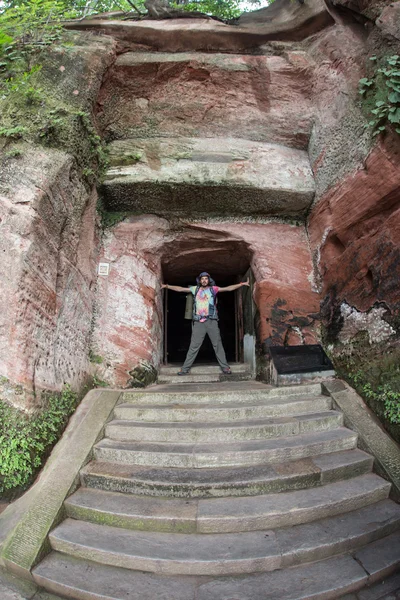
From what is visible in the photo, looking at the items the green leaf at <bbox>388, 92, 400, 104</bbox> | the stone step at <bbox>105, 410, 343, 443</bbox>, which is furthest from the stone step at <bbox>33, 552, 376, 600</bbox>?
the green leaf at <bbox>388, 92, 400, 104</bbox>

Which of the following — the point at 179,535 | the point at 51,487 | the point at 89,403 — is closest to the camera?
the point at 179,535

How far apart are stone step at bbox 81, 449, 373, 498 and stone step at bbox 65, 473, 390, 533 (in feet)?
0.18

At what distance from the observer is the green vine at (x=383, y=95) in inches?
154

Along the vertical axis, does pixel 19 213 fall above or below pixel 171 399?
above

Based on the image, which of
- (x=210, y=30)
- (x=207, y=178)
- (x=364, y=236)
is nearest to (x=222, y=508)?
(x=364, y=236)

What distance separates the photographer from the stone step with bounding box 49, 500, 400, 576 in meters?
2.25

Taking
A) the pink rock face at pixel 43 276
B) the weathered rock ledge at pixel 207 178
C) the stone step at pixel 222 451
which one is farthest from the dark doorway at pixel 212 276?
the stone step at pixel 222 451

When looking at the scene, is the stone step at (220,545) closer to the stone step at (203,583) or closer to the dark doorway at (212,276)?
the stone step at (203,583)

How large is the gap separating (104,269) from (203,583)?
4.38 m

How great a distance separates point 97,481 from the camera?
2959 mm

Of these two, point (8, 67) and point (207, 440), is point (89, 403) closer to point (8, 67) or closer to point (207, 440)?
point (207, 440)

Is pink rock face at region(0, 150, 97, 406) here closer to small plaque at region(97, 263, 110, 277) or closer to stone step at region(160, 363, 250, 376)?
small plaque at region(97, 263, 110, 277)

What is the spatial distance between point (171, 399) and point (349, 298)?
2.93 meters

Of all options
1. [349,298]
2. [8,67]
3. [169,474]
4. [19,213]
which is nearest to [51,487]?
[169,474]
